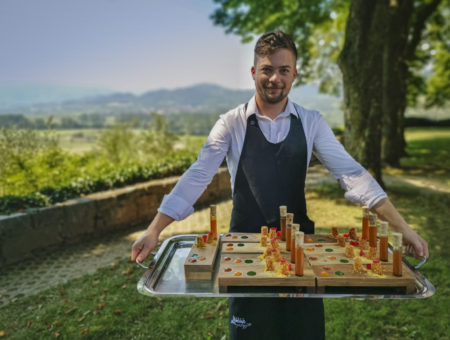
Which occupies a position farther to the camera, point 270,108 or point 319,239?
point 270,108

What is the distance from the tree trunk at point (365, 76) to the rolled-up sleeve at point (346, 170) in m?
6.62

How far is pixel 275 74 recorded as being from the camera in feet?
6.75

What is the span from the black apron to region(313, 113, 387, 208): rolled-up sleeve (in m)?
0.14

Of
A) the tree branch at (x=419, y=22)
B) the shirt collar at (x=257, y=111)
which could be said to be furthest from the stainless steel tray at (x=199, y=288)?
the tree branch at (x=419, y=22)

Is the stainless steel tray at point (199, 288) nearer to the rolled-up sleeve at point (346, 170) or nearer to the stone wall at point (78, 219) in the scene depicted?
the rolled-up sleeve at point (346, 170)

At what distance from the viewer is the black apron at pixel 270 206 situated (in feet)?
6.93

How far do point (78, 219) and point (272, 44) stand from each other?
5415 millimetres

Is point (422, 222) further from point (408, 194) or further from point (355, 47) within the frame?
Result: point (355, 47)

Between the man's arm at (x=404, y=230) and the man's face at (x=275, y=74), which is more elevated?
the man's face at (x=275, y=74)

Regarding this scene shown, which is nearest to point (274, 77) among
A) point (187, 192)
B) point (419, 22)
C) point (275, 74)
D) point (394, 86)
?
point (275, 74)

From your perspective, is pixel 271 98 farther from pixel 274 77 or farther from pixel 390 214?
pixel 390 214

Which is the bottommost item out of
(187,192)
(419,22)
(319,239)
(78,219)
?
(78,219)

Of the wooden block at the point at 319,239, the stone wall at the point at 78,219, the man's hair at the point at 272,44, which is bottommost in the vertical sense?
the stone wall at the point at 78,219

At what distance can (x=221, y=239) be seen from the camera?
1.99 m
